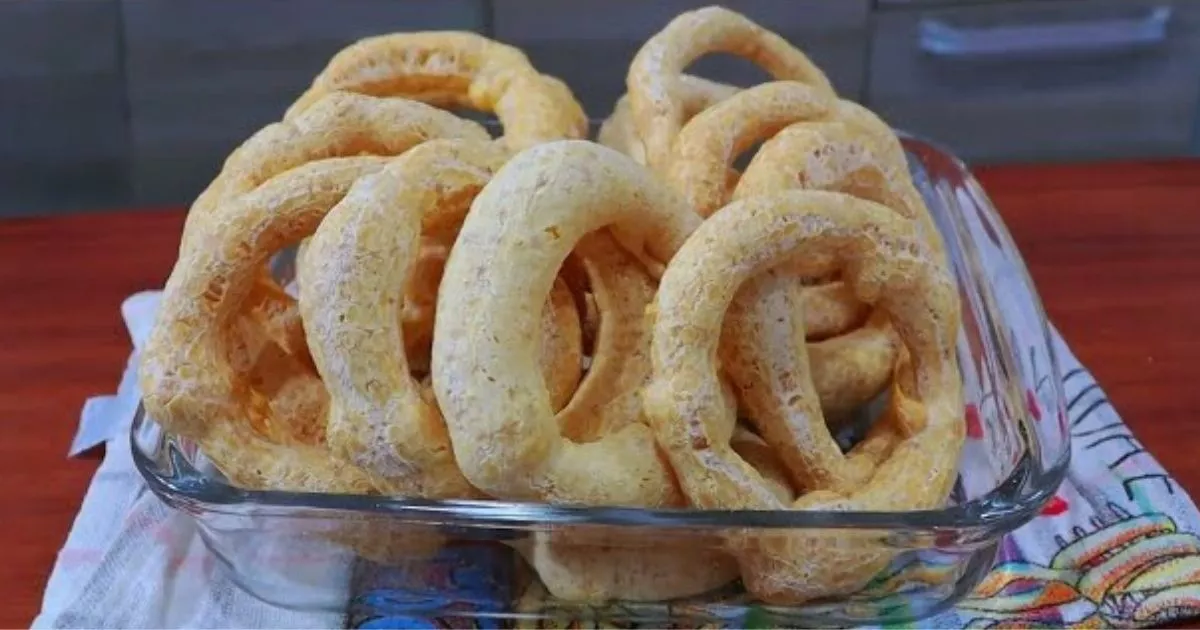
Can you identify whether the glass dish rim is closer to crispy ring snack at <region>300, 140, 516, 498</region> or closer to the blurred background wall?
crispy ring snack at <region>300, 140, 516, 498</region>

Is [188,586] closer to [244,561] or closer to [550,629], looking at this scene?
[244,561]

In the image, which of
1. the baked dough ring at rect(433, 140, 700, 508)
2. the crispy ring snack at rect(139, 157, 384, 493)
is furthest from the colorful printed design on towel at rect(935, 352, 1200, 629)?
the crispy ring snack at rect(139, 157, 384, 493)

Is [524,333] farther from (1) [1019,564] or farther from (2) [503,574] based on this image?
(1) [1019,564]

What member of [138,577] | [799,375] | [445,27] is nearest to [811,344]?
[799,375]

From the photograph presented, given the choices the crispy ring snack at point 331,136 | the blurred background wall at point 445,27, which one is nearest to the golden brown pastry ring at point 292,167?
the crispy ring snack at point 331,136

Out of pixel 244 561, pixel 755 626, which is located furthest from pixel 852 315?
pixel 244 561

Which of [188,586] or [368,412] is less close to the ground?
[368,412]
